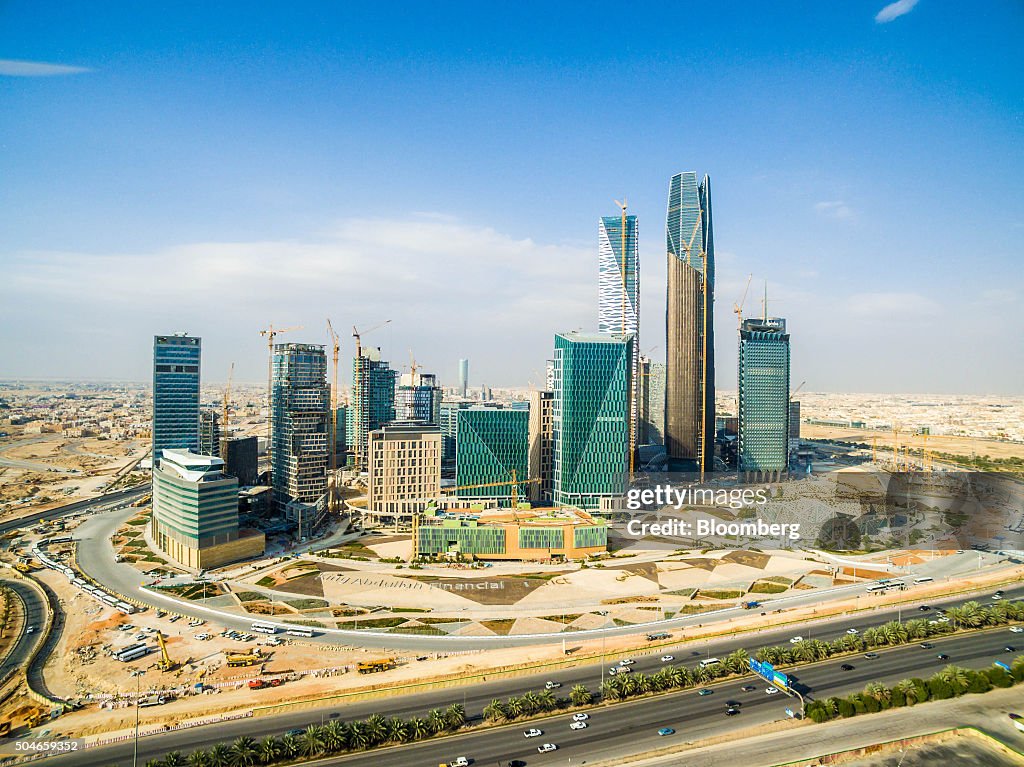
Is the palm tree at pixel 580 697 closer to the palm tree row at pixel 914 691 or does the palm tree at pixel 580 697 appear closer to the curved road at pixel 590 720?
the curved road at pixel 590 720

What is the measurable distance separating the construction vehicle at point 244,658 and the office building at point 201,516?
2743 centimetres

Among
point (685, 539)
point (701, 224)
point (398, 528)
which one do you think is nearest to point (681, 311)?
point (701, 224)

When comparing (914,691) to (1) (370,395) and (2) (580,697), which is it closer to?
(2) (580,697)

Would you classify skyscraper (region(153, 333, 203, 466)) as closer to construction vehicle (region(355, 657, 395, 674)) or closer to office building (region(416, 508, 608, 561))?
office building (region(416, 508, 608, 561))

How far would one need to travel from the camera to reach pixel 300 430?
103 m

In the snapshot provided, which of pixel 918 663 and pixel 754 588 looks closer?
pixel 918 663

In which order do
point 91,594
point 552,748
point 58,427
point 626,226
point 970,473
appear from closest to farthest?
point 552,748
point 91,594
point 970,473
point 626,226
point 58,427

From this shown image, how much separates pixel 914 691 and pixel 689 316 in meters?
93.2

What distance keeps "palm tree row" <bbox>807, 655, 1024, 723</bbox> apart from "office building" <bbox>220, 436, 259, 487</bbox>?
316 ft

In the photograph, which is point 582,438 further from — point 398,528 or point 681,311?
point 681,311

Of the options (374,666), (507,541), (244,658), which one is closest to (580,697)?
(374,666)

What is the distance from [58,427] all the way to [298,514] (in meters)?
143

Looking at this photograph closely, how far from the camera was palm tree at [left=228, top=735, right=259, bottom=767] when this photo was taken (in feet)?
125

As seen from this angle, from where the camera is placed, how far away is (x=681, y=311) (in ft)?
431
